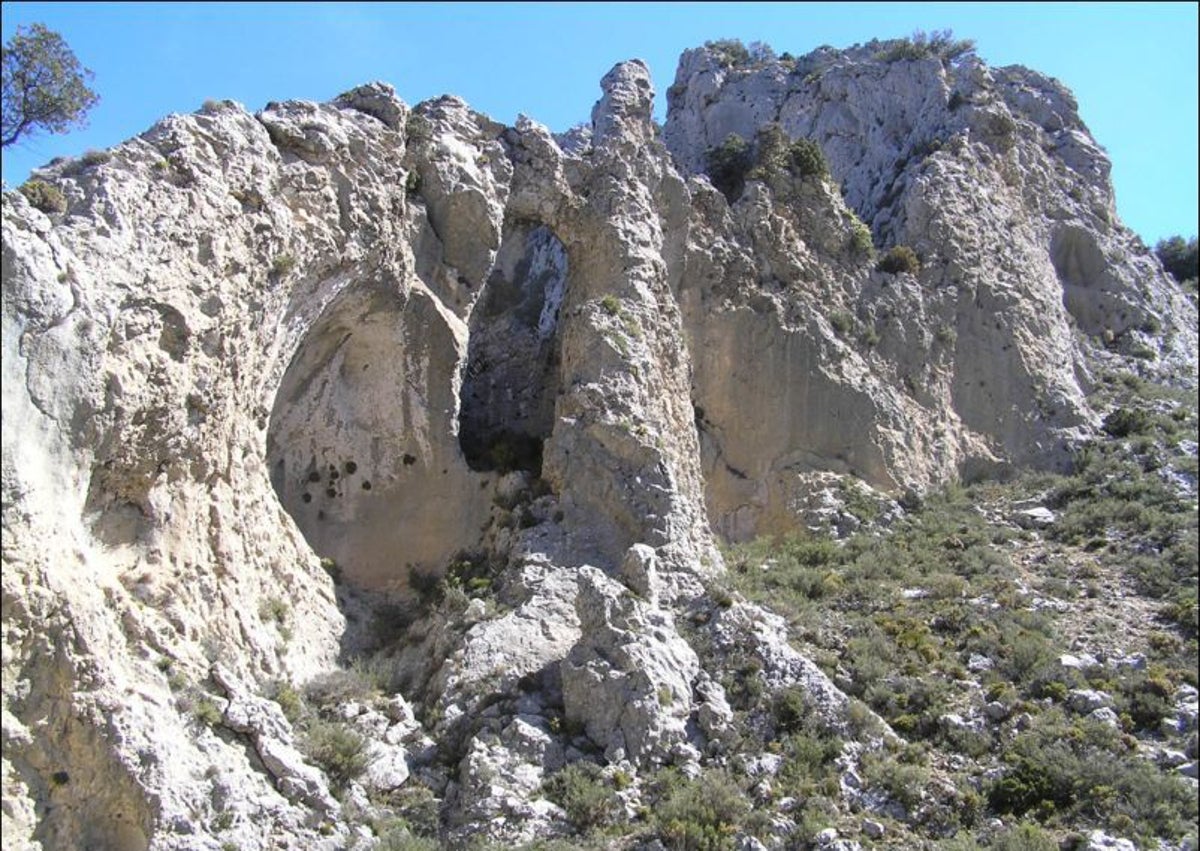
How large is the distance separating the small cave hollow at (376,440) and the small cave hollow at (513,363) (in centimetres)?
119

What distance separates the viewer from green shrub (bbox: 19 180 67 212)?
16.5 meters

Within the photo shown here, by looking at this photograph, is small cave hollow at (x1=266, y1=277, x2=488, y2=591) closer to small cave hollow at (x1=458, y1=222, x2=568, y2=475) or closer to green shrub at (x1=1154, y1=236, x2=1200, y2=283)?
small cave hollow at (x1=458, y1=222, x2=568, y2=475)

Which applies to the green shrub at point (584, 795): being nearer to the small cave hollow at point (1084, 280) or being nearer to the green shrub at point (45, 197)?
the green shrub at point (45, 197)

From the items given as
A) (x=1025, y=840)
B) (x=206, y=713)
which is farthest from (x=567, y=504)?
(x=1025, y=840)

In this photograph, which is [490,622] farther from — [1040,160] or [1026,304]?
[1040,160]

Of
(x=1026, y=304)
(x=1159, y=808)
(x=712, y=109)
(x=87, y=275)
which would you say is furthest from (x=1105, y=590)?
(x=712, y=109)

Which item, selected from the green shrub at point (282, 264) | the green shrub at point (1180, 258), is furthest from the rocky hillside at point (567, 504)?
the green shrub at point (1180, 258)

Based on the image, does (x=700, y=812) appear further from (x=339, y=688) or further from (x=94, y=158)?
(x=94, y=158)

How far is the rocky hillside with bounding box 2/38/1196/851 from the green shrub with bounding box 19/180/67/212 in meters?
0.05

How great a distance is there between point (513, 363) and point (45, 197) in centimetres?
1073

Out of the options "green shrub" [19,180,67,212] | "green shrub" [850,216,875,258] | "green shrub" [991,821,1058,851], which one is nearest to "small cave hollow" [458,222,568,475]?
"green shrub" [850,216,875,258]

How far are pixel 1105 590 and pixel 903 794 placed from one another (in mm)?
7665

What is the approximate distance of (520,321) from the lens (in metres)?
26.9

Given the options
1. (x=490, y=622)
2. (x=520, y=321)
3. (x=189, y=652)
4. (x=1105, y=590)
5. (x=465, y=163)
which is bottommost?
(x=189, y=652)
